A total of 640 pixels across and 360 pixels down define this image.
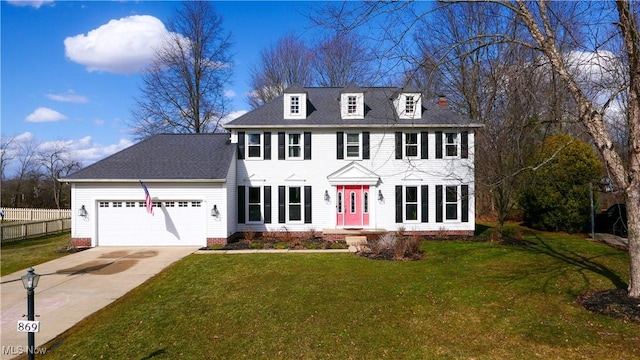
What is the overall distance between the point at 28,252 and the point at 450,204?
757 inches

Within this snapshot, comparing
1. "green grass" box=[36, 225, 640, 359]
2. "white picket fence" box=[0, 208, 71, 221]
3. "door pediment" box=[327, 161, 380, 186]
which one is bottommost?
"green grass" box=[36, 225, 640, 359]

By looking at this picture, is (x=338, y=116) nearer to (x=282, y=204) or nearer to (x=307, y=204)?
(x=307, y=204)

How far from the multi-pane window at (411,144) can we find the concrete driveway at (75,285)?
1097 cm

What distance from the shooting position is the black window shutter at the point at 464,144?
17.3 m

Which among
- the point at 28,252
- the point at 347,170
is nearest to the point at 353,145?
the point at 347,170

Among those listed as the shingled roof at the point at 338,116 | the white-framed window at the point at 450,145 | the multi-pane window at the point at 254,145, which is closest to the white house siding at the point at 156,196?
the multi-pane window at the point at 254,145

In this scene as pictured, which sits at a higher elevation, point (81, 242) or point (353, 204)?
point (353, 204)

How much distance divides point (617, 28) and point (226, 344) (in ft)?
31.7

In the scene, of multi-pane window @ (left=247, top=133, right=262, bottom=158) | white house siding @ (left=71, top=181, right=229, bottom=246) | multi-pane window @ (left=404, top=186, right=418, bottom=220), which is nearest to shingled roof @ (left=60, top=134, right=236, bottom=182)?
white house siding @ (left=71, top=181, right=229, bottom=246)

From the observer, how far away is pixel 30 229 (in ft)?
62.5

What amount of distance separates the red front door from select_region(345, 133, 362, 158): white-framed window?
1607 mm

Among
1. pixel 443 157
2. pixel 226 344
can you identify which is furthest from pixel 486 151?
pixel 226 344

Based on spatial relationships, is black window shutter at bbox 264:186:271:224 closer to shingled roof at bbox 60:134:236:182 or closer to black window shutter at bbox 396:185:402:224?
shingled roof at bbox 60:134:236:182

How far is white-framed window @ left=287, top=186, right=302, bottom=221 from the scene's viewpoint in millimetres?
17547
